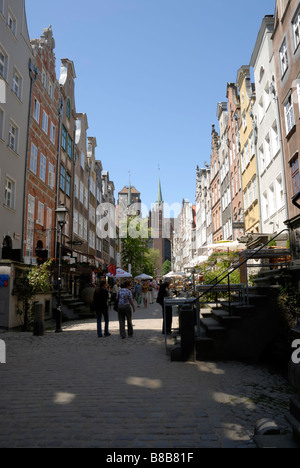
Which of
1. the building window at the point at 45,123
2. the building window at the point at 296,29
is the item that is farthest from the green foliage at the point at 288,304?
the building window at the point at 45,123

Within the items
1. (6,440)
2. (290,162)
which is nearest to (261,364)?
(6,440)

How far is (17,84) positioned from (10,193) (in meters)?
6.13

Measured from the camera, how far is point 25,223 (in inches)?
787

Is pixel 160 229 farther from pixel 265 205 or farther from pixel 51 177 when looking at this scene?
pixel 265 205

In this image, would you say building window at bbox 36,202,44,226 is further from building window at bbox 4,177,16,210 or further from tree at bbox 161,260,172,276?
tree at bbox 161,260,172,276

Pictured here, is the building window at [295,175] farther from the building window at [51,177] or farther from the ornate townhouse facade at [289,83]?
the building window at [51,177]

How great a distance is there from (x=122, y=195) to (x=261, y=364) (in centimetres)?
12380

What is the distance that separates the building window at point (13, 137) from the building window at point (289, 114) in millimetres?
13755

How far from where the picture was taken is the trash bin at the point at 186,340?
7.50 metres

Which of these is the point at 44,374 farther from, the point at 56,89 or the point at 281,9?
the point at 56,89

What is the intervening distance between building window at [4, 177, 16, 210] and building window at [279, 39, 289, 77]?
14624 mm

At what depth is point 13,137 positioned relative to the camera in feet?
62.7

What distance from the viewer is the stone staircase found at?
773 cm

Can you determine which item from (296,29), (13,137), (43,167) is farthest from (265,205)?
(13,137)
